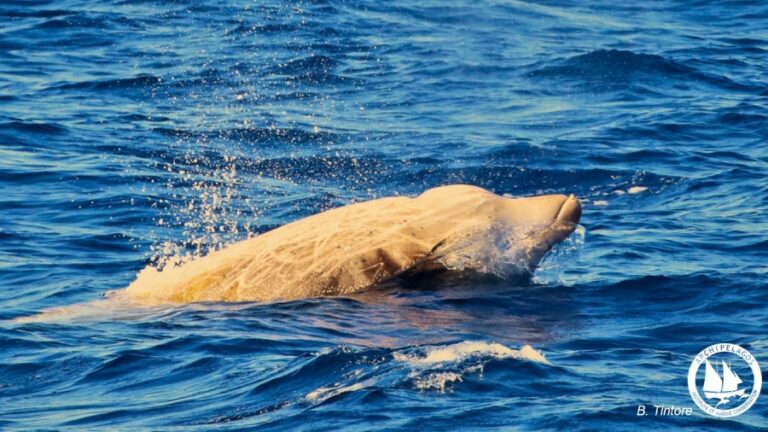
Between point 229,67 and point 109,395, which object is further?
point 229,67

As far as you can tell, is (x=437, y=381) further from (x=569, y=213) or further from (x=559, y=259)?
(x=559, y=259)

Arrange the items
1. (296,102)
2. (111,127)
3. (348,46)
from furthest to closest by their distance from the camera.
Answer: (348,46) → (296,102) → (111,127)

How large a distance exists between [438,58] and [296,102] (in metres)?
4.37

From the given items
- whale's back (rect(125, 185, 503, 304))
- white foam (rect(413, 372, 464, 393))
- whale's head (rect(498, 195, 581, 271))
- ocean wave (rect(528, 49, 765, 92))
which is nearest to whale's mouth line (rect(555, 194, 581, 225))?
whale's head (rect(498, 195, 581, 271))

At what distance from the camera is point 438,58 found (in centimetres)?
2703

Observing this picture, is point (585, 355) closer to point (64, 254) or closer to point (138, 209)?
point (64, 254)

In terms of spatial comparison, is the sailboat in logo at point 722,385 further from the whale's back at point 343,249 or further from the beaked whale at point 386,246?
the whale's back at point 343,249

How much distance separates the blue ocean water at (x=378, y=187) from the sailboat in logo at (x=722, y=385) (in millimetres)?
251

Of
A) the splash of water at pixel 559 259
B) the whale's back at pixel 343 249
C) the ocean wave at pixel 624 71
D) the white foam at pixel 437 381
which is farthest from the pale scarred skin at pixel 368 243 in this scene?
the ocean wave at pixel 624 71

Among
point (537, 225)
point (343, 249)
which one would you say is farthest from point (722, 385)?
point (343, 249)

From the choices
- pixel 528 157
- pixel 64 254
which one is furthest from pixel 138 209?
pixel 528 157

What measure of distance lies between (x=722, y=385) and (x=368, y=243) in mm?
3745

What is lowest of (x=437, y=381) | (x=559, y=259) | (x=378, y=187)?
(x=378, y=187)

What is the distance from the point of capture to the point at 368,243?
12695mm
